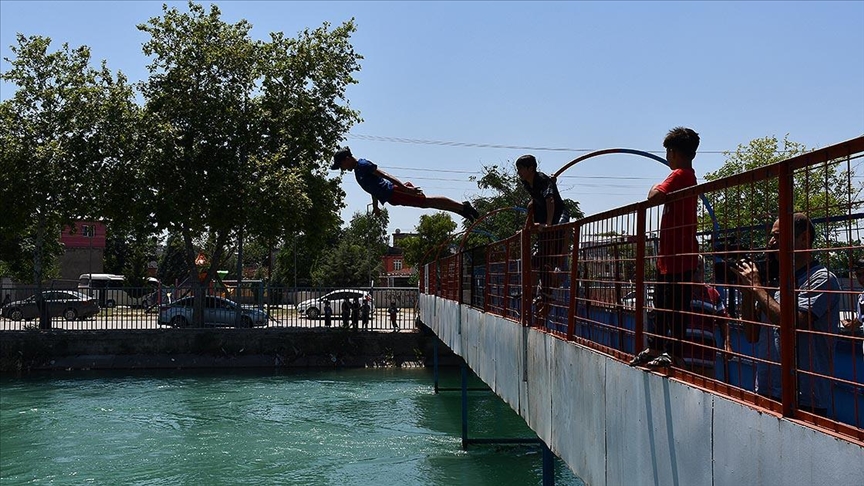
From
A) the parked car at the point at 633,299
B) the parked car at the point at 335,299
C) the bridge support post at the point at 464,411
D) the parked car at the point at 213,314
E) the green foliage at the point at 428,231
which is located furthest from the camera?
the green foliage at the point at 428,231

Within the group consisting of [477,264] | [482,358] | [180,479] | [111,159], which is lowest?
[180,479]

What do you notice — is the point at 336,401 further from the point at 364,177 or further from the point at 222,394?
the point at 364,177

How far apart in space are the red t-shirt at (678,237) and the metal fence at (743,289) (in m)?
0.05

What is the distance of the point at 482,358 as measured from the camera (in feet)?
A: 37.7

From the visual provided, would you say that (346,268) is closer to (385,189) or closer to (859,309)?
(385,189)

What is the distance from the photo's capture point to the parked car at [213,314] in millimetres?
35594

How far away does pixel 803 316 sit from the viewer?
336 cm

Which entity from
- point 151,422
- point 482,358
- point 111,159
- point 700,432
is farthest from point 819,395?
point 111,159

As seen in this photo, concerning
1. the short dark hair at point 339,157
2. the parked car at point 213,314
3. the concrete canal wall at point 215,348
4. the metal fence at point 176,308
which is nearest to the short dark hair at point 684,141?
the short dark hair at point 339,157

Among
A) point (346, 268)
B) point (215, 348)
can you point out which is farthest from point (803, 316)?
point (346, 268)

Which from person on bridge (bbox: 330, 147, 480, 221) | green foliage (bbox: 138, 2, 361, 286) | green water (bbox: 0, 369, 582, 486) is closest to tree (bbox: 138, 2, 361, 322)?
green foliage (bbox: 138, 2, 361, 286)

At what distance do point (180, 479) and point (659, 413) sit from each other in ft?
44.4

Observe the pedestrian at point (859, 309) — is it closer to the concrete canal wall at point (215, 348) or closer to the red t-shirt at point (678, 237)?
the red t-shirt at point (678, 237)

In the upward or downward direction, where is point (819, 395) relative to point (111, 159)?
downward
